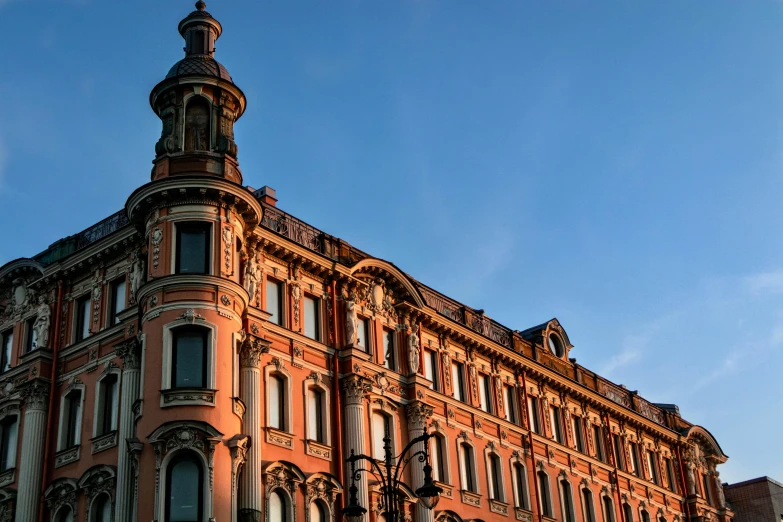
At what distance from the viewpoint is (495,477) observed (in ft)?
163

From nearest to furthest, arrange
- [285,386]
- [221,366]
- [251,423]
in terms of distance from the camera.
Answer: [221,366] → [251,423] → [285,386]

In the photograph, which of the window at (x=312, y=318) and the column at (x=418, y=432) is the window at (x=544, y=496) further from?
the window at (x=312, y=318)

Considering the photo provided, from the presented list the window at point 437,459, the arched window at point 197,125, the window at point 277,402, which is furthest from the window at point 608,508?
the arched window at point 197,125

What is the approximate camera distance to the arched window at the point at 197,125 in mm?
42000

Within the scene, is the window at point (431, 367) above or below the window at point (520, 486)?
above

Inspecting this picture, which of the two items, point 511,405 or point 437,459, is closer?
point 437,459

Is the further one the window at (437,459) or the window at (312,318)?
the window at (437,459)

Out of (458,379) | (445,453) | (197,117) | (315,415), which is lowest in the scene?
(445,453)

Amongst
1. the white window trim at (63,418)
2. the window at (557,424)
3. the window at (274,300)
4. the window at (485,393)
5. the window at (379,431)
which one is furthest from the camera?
the window at (557,424)

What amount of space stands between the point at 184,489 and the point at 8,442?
1074cm

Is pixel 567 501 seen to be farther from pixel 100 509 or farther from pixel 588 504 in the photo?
pixel 100 509

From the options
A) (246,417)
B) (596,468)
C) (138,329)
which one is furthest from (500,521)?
(138,329)

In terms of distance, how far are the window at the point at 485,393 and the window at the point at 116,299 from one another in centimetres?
1710

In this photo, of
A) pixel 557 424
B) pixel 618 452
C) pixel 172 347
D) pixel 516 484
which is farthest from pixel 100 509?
pixel 618 452
